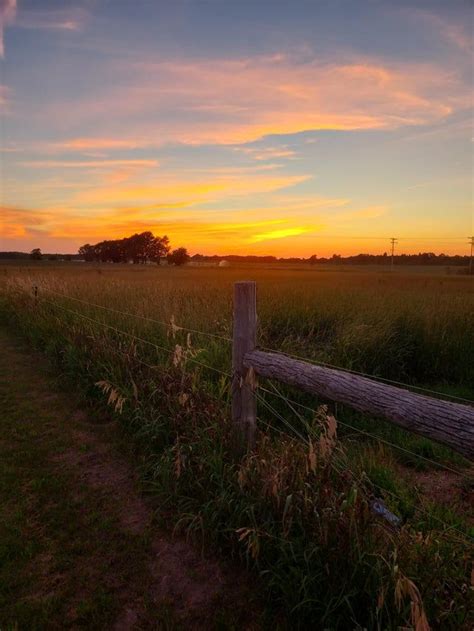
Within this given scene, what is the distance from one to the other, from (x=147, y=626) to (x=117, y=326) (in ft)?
18.6

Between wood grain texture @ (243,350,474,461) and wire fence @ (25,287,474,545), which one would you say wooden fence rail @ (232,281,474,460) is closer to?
wood grain texture @ (243,350,474,461)

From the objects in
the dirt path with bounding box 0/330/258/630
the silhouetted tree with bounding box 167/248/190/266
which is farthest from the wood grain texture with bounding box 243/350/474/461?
the silhouetted tree with bounding box 167/248/190/266

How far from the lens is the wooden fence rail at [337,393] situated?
213 centimetres

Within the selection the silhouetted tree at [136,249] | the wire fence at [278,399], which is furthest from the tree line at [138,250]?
the wire fence at [278,399]

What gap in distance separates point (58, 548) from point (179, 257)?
293 ft

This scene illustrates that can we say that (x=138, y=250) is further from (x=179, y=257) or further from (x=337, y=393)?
(x=337, y=393)

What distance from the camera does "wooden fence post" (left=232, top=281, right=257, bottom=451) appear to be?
353cm

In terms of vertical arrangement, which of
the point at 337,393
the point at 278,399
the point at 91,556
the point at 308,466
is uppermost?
the point at 337,393

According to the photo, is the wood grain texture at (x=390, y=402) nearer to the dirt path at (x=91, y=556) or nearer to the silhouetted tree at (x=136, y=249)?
the dirt path at (x=91, y=556)

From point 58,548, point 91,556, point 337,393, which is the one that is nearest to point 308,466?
point 337,393

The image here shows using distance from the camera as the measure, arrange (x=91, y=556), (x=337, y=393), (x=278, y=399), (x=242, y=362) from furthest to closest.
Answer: (x=278, y=399)
(x=242, y=362)
(x=91, y=556)
(x=337, y=393)

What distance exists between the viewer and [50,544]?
332 cm

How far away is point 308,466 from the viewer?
2805 mm

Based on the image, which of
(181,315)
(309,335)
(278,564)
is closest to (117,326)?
(181,315)
